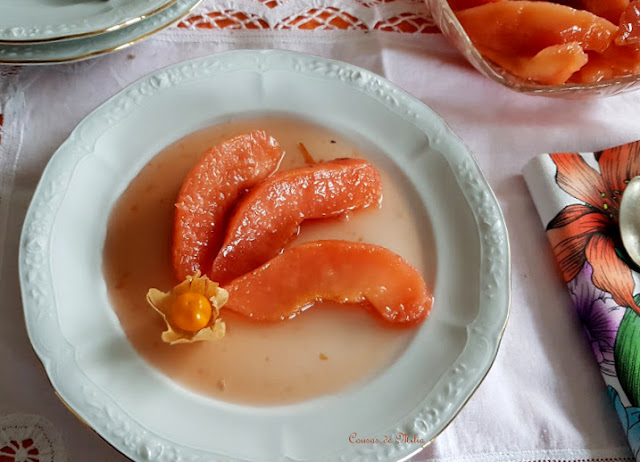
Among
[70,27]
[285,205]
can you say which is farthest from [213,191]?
[70,27]

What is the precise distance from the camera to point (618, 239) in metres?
1.05

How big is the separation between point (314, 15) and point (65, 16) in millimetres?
539

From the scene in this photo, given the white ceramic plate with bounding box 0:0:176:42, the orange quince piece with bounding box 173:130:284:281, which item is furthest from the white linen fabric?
the orange quince piece with bounding box 173:130:284:281

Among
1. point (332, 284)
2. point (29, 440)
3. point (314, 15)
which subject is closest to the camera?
point (29, 440)

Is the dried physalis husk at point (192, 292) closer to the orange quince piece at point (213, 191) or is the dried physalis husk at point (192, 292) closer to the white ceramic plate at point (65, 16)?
the orange quince piece at point (213, 191)

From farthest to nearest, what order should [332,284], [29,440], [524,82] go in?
1. [524,82]
2. [332,284]
3. [29,440]

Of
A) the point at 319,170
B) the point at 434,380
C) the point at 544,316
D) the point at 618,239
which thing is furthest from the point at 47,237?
the point at 618,239

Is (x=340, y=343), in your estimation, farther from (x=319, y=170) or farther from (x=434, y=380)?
(x=319, y=170)

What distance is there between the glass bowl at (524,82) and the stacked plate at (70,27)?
549 millimetres

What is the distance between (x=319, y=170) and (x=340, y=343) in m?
0.31

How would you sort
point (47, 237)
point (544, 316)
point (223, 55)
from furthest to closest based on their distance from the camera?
1. point (223, 55)
2. point (544, 316)
3. point (47, 237)

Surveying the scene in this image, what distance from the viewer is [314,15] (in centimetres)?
135

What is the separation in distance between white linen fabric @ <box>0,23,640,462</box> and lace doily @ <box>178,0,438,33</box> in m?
0.03

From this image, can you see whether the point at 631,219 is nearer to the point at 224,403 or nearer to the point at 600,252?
the point at 600,252
